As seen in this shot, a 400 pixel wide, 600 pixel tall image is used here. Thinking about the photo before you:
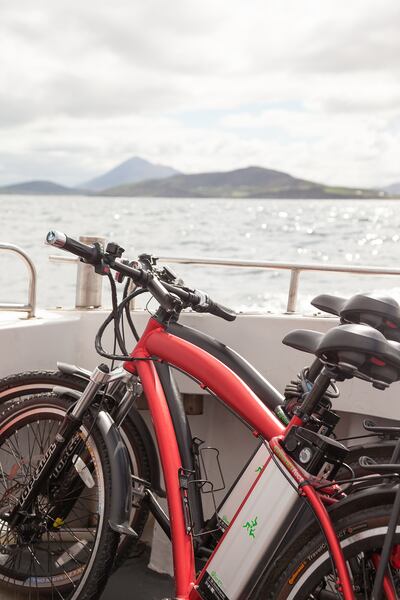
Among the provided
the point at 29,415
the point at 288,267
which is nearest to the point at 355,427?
the point at 288,267

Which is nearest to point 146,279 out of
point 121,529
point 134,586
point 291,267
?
point 121,529

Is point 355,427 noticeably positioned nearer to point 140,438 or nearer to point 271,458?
point 140,438

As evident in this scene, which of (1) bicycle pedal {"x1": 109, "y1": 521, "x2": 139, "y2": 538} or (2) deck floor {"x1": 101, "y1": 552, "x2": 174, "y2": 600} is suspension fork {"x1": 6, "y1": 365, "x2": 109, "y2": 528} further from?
(2) deck floor {"x1": 101, "y1": 552, "x2": 174, "y2": 600}

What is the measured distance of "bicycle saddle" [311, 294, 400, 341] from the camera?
1888mm

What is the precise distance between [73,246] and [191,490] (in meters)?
0.79

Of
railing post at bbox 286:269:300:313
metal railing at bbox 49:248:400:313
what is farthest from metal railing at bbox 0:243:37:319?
railing post at bbox 286:269:300:313

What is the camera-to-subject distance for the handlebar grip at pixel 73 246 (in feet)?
6.93

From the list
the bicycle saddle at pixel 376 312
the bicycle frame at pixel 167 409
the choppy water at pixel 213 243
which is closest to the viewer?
the bicycle saddle at pixel 376 312

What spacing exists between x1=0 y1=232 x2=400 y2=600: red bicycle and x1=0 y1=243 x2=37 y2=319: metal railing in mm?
563

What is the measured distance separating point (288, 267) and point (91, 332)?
859mm

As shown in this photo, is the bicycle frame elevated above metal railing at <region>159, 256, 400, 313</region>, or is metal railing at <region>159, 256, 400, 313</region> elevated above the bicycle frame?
metal railing at <region>159, 256, 400, 313</region>

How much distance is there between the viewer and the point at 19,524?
2.47 metres

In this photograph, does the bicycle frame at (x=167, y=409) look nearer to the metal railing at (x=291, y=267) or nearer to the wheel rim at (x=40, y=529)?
the wheel rim at (x=40, y=529)

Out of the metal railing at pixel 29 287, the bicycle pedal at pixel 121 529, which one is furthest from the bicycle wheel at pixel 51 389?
the metal railing at pixel 29 287
